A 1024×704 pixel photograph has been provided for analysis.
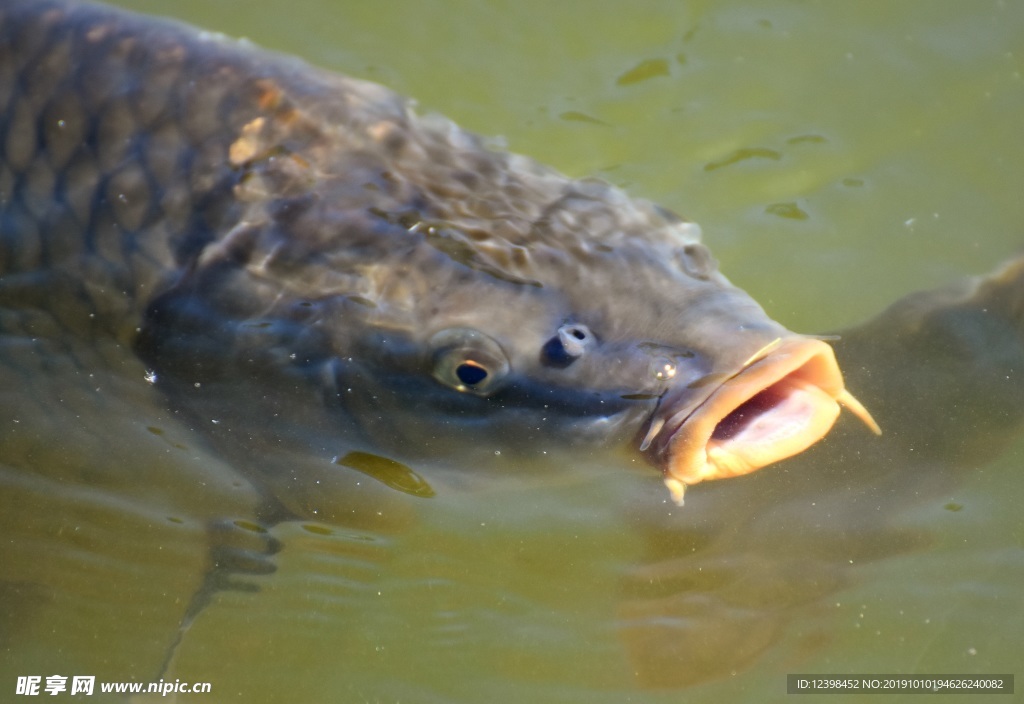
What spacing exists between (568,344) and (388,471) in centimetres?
72

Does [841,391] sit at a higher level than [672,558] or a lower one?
higher

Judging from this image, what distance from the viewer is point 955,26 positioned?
13.7ft

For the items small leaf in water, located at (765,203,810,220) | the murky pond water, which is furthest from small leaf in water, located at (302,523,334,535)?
small leaf in water, located at (765,203,810,220)

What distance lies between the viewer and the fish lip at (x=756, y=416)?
1.99m

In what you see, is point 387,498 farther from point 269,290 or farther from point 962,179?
point 962,179

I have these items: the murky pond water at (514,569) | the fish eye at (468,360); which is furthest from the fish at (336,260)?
the murky pond water at (514,569)

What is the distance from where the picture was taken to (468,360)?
2252 millimetres

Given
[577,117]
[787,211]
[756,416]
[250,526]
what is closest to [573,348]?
[756,416]

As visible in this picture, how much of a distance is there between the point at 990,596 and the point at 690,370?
1.32 m

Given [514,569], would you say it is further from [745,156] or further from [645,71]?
[645,71]

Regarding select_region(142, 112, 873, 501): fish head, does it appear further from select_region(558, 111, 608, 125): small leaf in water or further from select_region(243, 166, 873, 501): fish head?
select_region(558, 111, 608, 125): small leaf in water

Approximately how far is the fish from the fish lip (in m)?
0.01

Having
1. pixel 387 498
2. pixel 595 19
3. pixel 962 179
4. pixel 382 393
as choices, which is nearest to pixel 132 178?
pixel 382 393

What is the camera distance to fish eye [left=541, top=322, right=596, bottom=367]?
221 centimetres
